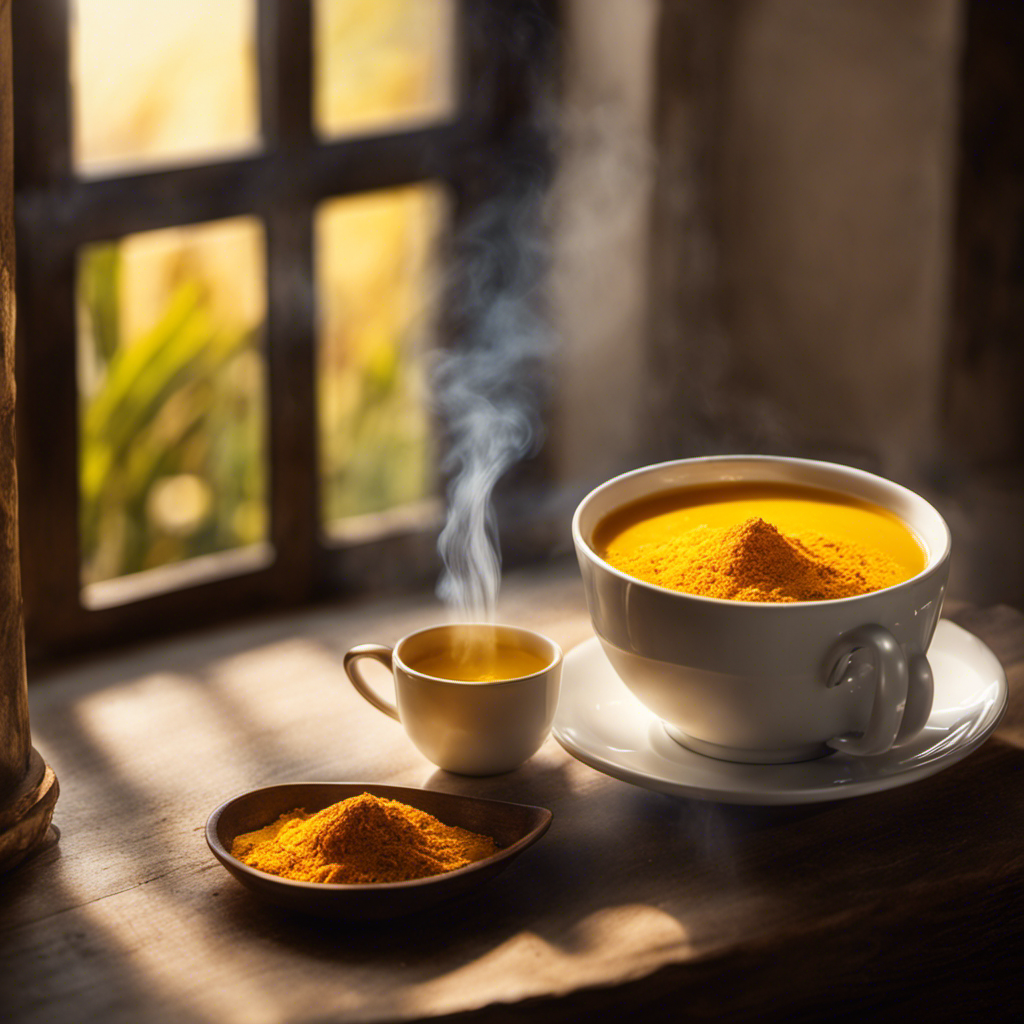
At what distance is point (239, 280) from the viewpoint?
4.66ft

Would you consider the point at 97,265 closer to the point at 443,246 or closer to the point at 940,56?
the point at 443,246

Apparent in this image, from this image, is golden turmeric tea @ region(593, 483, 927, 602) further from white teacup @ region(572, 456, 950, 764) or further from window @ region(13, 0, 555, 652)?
window @ region(13, 0, 555, 652)

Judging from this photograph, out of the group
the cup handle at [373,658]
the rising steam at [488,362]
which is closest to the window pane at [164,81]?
the rising steam at [488,362]

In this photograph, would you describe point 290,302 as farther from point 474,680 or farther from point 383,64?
point 474,680

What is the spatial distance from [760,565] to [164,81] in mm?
875

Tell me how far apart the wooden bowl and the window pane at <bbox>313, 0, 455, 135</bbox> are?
2.51ft

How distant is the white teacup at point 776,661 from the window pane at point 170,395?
66 cm

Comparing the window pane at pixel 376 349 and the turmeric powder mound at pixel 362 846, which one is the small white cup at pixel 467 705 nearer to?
the turmeric powder mound at pixel 362 846

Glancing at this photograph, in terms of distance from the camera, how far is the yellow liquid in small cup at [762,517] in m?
0.91

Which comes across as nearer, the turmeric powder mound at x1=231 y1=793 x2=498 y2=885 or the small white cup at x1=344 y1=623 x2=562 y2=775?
the turmeric powder mound at x1=231 y1=793 x2=498 y2=885

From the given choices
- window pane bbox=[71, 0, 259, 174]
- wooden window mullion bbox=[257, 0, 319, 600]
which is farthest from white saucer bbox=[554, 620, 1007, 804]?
window pane bbox=[71, 0, 259, 174]

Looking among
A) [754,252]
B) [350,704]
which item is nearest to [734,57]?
[754,252]

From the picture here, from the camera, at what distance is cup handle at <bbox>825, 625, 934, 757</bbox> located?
0.80 meters

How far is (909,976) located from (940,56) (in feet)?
3.35
